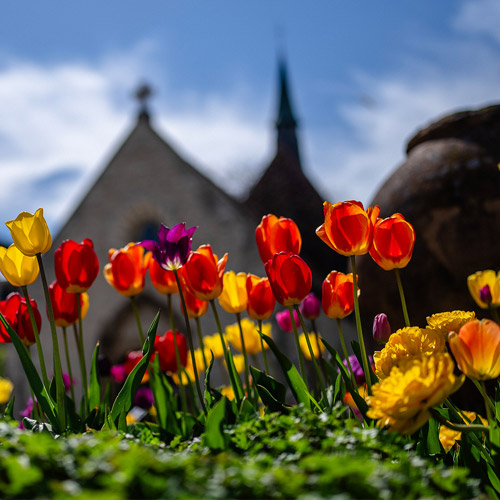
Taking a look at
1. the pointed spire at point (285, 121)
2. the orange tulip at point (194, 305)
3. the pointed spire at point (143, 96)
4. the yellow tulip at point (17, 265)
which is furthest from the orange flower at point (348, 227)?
the pointed spire at point (285, 121)

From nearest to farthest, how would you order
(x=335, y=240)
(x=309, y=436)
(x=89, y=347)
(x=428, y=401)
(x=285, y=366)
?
1. (x=428, y=401)
2. (x=309, y=436)
3. (x=335, y=240)
4. (x=285, y=366)
5. (x=89, y=347)

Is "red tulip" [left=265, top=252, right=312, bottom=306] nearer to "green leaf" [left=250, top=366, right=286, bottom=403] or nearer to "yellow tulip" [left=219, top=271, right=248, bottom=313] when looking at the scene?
"green leaf" [left=250, top=366, right=286, bottom=403]

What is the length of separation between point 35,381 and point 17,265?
39 cm

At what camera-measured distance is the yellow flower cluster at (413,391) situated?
112 centimetres

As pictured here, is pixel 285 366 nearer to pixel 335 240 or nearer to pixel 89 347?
pixel 335 240

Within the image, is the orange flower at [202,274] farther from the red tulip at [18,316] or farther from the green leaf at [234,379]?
the red tulip at [18,316]

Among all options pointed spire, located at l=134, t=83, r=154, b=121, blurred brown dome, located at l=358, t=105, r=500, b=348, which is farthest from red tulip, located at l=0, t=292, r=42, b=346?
pointed spire, located at l=134, t=83, r=154, b=121

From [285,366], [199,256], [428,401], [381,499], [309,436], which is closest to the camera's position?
[381,499]

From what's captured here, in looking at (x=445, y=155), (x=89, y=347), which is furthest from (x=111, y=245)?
(x=445, y=155)

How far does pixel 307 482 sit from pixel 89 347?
801 centimetres

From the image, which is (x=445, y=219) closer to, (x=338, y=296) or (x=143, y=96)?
(x=338, y=296)

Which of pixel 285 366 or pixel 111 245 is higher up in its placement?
pixel 111 245

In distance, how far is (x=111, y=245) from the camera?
877cm

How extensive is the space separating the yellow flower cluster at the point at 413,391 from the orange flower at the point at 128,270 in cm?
120
